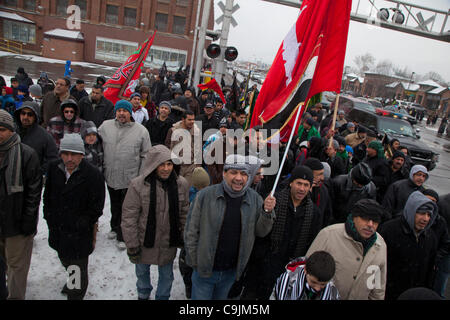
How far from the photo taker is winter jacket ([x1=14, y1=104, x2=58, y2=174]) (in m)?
3.38

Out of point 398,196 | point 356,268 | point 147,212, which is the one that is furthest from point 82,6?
point 356,268

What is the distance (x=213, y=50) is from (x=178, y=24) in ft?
124

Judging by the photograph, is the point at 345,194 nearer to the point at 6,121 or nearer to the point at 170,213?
the point at 170,213

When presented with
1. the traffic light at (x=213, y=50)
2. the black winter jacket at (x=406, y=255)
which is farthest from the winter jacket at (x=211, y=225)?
the traffic light at (x=213, y=50)

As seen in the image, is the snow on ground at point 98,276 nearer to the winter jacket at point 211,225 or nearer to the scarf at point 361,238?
the winter jacket at point 211,225

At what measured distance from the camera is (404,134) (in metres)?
13.0

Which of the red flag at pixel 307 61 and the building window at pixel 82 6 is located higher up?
the building window at pixel 82 6

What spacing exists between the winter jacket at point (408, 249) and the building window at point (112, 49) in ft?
145

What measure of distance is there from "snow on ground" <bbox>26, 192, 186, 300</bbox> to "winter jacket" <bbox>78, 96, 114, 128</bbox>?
217 centimetres

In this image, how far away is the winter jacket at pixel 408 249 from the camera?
9.73 feet

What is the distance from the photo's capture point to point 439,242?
11.0 feet

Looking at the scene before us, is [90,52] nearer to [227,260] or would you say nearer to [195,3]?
[195,3]

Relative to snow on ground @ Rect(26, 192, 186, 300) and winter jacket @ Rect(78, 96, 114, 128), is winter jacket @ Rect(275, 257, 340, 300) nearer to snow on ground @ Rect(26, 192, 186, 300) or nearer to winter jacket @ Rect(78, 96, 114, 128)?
snow on ground @ Rect(26, 192, 186, 300)

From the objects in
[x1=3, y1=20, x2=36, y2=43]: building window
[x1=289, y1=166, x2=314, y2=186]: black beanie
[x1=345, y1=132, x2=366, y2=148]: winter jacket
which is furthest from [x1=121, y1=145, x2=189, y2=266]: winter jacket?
[x1=3, y1=20, x2=36, y2=43]: building window
